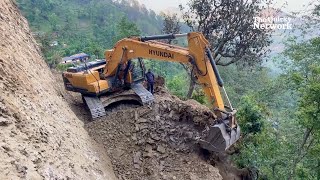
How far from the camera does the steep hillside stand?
193 inches

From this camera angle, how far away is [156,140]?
8.83 m

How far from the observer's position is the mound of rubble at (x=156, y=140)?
8195mm

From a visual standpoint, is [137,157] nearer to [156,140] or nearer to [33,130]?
[156,140]

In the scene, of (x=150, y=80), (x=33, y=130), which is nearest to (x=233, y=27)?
(x=150, y=80)

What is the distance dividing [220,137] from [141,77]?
4174mm

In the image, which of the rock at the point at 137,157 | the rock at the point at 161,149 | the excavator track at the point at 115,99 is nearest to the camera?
the rock at the point at 137,157

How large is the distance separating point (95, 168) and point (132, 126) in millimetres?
2123

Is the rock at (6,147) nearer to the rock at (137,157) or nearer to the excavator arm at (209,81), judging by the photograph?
the rock at (137,157)

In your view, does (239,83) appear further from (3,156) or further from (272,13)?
(3,156)

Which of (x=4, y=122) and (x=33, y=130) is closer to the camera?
(x=4, y=122)

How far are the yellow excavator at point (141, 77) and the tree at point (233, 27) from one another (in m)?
5.45

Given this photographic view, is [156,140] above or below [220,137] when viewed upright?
below

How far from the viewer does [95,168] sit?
721cm

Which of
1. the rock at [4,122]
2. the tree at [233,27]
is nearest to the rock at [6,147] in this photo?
the rock at [4,122]
